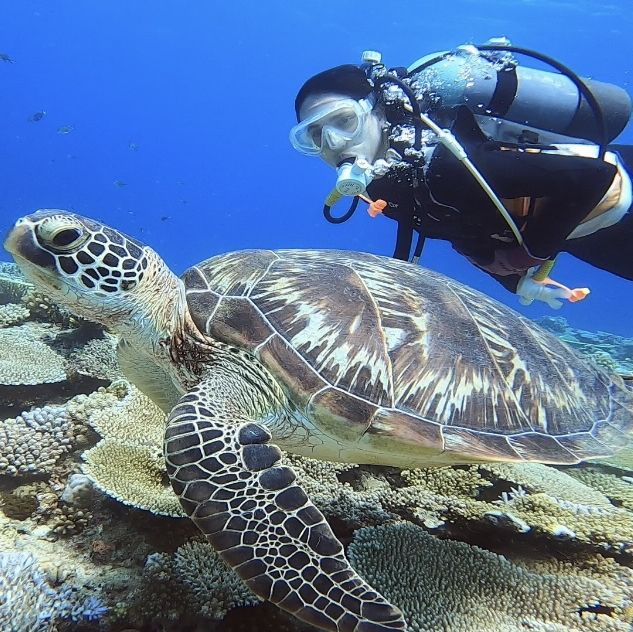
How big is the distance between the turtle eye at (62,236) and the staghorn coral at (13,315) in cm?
307

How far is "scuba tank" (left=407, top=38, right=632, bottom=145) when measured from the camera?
3.39 meters

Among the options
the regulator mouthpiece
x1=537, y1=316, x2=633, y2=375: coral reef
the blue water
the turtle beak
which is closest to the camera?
the turtle beak

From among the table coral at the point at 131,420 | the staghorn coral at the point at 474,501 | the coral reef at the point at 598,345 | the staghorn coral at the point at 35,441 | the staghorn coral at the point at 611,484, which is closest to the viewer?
the staghorn coral at the point at 474,501

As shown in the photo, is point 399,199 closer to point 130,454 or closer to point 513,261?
point 513,261

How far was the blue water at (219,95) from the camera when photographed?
45.7 m

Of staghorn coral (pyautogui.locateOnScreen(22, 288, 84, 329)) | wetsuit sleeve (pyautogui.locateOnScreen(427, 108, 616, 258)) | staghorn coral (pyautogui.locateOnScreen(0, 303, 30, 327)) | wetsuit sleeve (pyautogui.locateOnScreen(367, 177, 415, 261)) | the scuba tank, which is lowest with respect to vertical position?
staghorn coral (pyautogui.locateOnScreen(0, 303, 30, 327))

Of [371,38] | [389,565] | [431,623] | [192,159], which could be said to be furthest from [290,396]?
[192,159]

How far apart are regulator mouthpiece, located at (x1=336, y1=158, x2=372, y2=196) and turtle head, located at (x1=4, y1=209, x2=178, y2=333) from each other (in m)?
1.40

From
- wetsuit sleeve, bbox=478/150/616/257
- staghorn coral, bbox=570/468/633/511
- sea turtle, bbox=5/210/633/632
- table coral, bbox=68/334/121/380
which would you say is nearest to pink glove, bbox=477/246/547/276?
wetsuit sleeve, bbox=478/150/616/257

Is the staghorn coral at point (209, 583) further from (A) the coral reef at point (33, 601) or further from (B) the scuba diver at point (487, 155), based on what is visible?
(B) the scuba diver at point (487, 155)

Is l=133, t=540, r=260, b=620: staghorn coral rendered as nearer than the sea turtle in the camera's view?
No

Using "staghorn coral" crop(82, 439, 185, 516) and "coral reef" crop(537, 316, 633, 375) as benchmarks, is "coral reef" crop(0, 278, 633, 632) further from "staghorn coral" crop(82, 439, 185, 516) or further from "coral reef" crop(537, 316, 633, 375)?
"coral reef" crop(537, 316, 633, 375)

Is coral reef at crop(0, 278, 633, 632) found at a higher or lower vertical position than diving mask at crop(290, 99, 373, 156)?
lower

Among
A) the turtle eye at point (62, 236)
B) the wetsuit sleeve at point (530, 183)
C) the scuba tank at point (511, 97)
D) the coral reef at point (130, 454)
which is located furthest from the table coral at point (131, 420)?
the scuba tank at point (511, 97)
